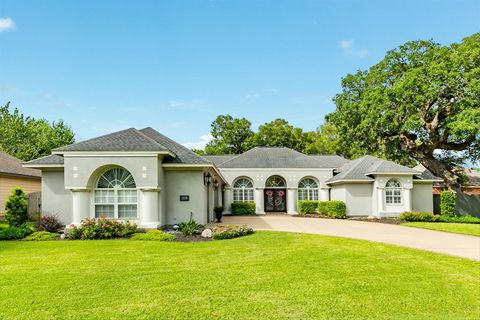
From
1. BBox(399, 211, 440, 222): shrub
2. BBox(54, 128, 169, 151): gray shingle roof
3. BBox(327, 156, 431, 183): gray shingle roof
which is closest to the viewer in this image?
BBox(54, 128, 169, 151): gray shingle roof

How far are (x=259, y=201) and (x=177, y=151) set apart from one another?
13616 mm

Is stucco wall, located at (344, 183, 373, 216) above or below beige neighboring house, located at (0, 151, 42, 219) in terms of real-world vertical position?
below

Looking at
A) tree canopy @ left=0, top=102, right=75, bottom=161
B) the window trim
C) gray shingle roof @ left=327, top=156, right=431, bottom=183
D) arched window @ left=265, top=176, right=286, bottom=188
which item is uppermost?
tree canopy @ left=0, top=102, right=75, bottom=161

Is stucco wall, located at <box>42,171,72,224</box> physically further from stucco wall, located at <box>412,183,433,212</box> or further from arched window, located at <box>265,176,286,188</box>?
stucco wall, located at <box>412,183,433,212</box>

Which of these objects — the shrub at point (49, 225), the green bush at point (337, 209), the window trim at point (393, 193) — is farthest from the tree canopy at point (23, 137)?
the window trim at point (393, 193)

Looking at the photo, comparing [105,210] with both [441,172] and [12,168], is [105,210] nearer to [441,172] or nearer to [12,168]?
[12,168]

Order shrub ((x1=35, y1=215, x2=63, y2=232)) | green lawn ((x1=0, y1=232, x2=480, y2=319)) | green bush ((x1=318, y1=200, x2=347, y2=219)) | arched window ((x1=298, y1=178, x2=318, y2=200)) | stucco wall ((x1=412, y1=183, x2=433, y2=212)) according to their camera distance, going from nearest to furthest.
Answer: green lawn ((x1=0, y1=232, x2=480, y2=319)), shrub ((x1=35, y1=215, x2=63, y2=232)), green bush ((x1=318, y1=200, x2=347, y2=219)), stucco wall ((x1=412, y1=183, x2=433, y2=212)), arched window ((x1=298, y1=178, x2=318, y2=200))

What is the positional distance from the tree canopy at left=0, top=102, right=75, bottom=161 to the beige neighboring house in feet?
45.8

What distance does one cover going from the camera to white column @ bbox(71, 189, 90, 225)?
13797mm

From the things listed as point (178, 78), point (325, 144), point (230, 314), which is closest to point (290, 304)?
point (230, 314)

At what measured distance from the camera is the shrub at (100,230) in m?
12.5

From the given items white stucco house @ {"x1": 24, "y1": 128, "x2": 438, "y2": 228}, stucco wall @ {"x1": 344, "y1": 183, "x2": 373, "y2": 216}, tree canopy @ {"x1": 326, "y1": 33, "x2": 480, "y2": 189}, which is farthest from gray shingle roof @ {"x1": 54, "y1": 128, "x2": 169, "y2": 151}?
tree canopy @ {"x1": 326, "y1": 33, "x2": 480, "y2": 189}

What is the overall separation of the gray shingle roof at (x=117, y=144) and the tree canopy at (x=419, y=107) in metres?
18.5

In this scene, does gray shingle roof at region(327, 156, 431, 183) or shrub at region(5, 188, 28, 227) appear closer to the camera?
shrub at region(5, 188, 28, 227)
